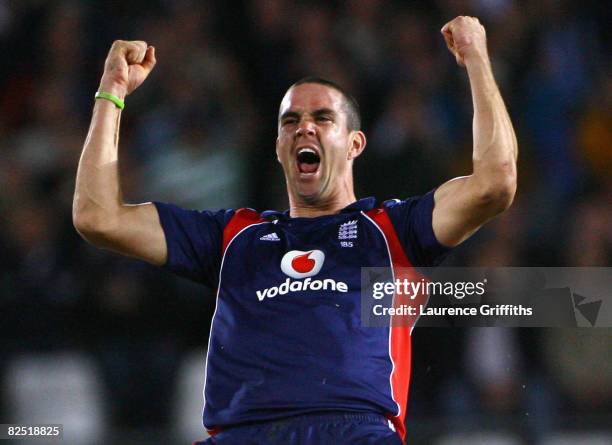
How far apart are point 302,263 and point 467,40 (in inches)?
34.3

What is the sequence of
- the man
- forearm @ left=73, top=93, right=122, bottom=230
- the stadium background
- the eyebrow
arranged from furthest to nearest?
the stadium background
the eyebrow
forearm @ left=73, top=93, right=122, bottom=230
the man

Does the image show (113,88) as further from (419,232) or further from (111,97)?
(419,232)

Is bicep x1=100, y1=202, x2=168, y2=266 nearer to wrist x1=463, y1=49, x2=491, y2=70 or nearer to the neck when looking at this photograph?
the neck

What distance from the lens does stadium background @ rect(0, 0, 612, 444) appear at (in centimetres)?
513

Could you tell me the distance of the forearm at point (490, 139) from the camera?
3.23 m

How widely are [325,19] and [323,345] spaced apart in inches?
140

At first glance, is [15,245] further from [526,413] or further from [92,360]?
[526,413]

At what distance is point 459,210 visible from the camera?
10.9 feet

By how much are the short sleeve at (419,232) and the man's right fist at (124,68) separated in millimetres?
993

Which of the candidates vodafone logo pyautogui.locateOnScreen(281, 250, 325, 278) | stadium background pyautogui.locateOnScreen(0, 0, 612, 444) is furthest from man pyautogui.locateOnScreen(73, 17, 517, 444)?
stadium background pyautogui.locateOnScreen(0, 0, 612, 444)

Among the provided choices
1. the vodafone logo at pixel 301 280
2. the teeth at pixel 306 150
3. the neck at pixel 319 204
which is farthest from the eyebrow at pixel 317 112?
the vodafone logo at pixel 301 280

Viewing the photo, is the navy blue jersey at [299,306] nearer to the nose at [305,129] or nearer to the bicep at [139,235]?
the bicep at [139,235]

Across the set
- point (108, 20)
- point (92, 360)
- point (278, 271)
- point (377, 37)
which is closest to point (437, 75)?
point (377, 37)

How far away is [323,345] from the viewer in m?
3.28
